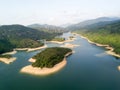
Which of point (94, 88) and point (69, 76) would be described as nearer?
point (94, 88)

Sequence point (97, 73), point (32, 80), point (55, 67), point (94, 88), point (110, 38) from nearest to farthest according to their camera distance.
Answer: point (94, 88), point (32, 80), point (97, 73), point (55, 67), point (110, 38)

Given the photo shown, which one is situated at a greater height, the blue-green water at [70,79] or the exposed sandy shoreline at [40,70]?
the exposed sandy shoreline at [40,70]

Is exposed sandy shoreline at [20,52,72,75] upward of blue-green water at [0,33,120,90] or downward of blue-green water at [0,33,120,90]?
upward

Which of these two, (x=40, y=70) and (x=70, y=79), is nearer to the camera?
(x=70, y=79)

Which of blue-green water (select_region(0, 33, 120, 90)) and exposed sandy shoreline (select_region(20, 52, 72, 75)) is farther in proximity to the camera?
exposed sandy shoreline (select_region(20, 52, 72, 75))

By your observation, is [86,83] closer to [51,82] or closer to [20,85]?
[51,82]

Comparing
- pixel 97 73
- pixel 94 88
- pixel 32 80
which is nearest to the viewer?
pixel 94 88

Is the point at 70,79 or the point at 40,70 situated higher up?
the point at 40,70

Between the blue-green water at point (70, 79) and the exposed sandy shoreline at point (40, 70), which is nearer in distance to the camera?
the blue-green water at point (70, 79)

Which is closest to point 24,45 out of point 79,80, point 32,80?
point 32,80

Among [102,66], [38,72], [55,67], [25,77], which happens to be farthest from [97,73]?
[25,77]
